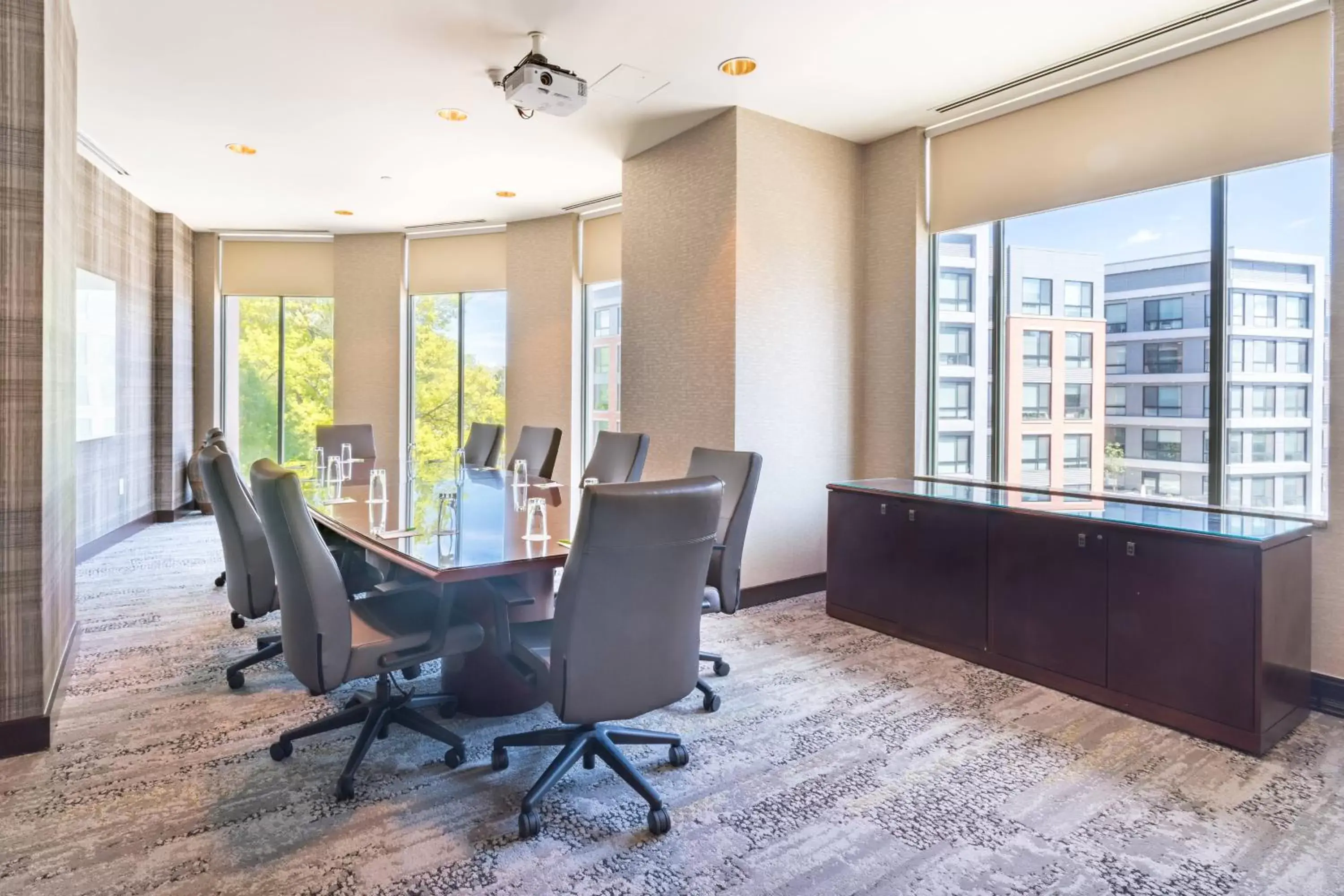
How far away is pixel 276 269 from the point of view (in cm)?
806

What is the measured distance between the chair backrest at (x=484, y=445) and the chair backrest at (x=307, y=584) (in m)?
3.50

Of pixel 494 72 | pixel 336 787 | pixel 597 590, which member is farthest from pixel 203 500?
pixel 597 590

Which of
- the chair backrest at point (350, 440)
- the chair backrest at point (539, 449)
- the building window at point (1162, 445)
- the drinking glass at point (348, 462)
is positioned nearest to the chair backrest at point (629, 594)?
the drinking glass at point (348, 462)

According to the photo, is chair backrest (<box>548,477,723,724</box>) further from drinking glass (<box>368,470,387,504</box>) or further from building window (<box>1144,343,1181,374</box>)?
building window (<box>1144,343,1181,374</box>)

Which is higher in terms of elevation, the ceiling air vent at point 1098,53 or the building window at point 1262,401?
the ceiling air vent at point 1098,53

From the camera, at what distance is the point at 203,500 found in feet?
24.6

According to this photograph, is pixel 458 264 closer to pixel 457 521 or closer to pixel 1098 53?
pixel 457 521

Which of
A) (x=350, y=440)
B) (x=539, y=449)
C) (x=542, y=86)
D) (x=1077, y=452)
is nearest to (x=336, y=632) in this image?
(x=542, y=86)

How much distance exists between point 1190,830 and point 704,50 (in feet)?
12.2

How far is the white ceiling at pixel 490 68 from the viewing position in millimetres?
3338

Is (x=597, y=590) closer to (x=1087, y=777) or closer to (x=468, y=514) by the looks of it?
(x=468, y=514)

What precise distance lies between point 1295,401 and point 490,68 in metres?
4.17

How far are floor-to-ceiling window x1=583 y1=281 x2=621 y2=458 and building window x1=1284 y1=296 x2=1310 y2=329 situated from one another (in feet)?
15.9

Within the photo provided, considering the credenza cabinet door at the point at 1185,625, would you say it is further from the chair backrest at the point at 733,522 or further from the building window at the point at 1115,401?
the chair backrest at the point at 733,522
